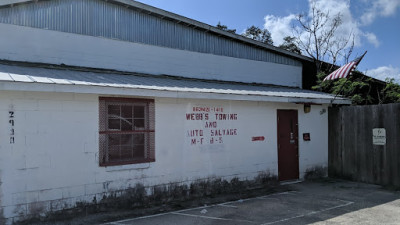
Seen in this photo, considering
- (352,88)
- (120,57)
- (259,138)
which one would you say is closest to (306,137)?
(259,138)

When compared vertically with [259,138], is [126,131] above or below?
above

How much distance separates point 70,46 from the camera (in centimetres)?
792

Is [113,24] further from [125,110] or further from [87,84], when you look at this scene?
[87,84]

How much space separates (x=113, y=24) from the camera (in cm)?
872

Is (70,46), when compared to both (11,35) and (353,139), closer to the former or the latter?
(11,35)

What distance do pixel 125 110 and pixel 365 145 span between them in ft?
23.2

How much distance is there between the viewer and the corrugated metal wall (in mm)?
7594

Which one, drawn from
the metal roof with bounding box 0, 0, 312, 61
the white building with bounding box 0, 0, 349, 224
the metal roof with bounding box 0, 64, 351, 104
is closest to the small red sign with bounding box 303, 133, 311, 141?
the white building with bounding box 0, 0, 349, 224

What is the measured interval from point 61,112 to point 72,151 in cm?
78

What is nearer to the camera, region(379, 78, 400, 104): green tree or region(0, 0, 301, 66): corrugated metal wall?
region(0, 0, 301, 66): corrugated metal wall

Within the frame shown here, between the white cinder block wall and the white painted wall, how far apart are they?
1.82m

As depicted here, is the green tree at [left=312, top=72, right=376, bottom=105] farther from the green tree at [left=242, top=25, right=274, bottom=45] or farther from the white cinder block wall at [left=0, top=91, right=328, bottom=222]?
the green tree at [left=242, top=25, right=274, bottom=45]

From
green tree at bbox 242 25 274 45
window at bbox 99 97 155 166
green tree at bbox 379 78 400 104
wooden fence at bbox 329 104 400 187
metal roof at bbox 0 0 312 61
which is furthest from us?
green tree at bbox 242 25 274 45

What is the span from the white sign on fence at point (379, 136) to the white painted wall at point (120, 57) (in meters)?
3.94
